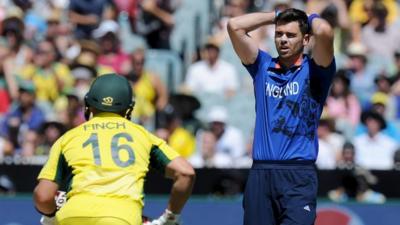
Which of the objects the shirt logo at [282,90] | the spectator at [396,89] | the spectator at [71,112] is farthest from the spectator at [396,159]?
the shirt logo at [282,90]

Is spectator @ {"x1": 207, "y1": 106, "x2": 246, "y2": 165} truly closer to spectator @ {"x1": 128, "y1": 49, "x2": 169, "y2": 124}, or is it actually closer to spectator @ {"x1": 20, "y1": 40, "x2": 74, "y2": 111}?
spectator @ {"x1": 128, "y1": 49, "x2": 169, "y2": 124}

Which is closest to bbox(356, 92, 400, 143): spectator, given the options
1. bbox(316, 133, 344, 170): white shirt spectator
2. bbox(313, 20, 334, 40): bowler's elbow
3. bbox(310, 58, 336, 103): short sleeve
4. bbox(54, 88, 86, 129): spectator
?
bbox(316, 133, 344, 170): white shirt spectator

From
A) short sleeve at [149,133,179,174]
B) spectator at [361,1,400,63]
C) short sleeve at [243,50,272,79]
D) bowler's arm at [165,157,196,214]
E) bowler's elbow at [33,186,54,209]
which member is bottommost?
bowler's elbow at [33,186,54,209]

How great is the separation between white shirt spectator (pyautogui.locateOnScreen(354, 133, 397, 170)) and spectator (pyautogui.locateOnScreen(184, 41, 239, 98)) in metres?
2.39

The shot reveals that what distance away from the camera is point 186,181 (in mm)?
6953

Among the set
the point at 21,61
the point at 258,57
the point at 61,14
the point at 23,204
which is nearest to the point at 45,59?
the point at 21,61

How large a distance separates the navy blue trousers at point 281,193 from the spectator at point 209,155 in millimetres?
6197

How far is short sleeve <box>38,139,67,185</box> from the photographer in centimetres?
686

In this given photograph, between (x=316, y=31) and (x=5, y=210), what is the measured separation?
200 inches

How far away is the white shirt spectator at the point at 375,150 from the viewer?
47.7 ft

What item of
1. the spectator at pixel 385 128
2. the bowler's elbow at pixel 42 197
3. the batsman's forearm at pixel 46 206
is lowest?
the spectator at pixel 385 128

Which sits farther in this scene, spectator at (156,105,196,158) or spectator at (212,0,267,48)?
spectator at (212,0,267,48)

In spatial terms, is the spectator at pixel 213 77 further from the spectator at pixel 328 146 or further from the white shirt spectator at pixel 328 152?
the white shirt spectator at pixel 328 152

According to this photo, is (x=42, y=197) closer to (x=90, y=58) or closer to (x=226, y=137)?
(x=226, y=137)
